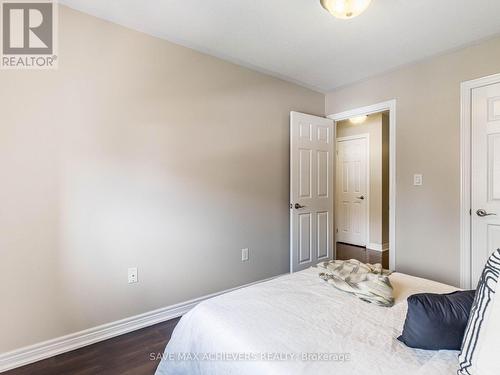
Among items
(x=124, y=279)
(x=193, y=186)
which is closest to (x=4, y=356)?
(x=124, y=279)

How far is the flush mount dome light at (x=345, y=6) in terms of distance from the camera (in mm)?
1612

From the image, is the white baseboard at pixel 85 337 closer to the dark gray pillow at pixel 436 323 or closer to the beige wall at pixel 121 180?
the beige wall at pixel 121 180

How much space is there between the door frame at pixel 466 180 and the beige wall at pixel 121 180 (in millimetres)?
1840

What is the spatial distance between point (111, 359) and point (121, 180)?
1245mm

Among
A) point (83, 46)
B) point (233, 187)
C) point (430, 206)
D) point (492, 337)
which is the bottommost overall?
point (492, 337)

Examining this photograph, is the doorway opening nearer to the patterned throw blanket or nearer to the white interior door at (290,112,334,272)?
the white interior door at (290,112,334,272)

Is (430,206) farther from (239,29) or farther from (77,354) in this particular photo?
(77,354)

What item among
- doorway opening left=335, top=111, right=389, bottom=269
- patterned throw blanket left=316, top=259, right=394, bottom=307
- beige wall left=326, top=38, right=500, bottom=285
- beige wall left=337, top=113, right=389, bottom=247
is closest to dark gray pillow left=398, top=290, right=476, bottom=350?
patterned throw blanket left=316, top=259, right=394, bottom=307

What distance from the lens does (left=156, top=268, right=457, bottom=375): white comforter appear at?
876 mm

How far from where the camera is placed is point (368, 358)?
90cm

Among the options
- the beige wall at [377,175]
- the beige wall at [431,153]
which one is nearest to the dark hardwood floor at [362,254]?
the beige wall at [377,175]

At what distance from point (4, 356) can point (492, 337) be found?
2493mm

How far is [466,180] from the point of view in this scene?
2.38 m

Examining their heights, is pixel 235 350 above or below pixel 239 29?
below
